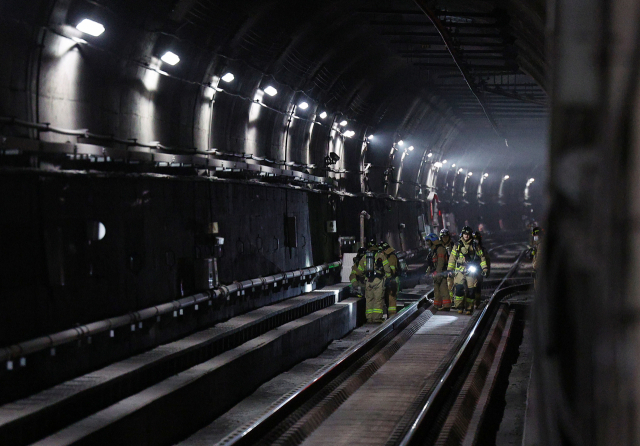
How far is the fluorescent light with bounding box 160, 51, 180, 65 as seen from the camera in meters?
13.6

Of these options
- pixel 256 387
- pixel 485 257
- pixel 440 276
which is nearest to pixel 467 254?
pixel 485 257

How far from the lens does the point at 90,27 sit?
11.0 metres

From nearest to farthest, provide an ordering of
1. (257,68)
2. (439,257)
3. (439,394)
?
(439,394), (257,68), (439,257)

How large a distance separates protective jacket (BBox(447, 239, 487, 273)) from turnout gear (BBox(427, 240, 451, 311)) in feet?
3.17

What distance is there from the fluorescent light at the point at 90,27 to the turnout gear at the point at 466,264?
9759mm

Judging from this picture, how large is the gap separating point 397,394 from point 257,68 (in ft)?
26.2

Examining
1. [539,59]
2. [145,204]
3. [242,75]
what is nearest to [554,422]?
[145,204]

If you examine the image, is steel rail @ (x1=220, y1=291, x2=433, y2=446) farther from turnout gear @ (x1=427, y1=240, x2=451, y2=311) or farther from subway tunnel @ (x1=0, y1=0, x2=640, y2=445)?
turnout gear @ (x1=427, y1=240, x2=451, y2=311)

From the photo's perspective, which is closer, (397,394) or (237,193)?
(397,394)

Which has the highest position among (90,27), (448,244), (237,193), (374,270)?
(90,27)

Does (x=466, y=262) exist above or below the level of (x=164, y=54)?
below

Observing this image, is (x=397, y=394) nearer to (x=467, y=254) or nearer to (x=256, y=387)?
(x=256, y=387)

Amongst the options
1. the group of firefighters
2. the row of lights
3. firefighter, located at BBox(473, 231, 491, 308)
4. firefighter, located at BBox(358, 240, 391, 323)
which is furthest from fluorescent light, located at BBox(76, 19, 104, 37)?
firefighter, located at BBox(473, 231, 491, 308)

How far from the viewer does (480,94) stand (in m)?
29.8
